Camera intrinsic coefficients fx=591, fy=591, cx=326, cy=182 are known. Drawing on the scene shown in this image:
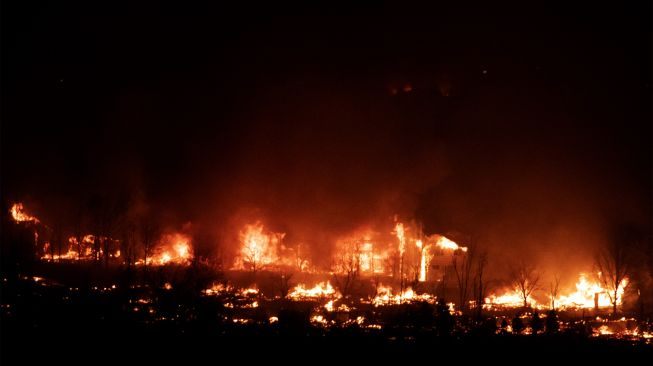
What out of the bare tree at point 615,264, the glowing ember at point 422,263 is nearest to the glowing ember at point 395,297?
the glowing ember at point 422,263

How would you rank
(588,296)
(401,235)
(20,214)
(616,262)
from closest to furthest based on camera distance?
(616,262), (588,296), (401,235), (20,214)

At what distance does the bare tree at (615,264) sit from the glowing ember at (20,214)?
48354mm

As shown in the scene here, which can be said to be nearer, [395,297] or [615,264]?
[395,297]

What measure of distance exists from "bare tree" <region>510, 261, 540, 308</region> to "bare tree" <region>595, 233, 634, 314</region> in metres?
4.15

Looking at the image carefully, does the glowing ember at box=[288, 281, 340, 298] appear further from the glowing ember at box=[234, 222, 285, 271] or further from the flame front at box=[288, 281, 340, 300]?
the glowing ember at box=[234, 222, 285, 271]

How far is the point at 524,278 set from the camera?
41.3 m

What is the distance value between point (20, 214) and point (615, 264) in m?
50.9

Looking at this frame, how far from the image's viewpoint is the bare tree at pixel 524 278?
131 ft

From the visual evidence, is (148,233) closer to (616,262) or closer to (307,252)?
(307,252)

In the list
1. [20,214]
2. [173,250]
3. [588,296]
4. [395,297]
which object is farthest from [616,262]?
[20,214]

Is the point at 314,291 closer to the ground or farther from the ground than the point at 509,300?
farther from the ground

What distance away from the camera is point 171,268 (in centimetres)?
4575

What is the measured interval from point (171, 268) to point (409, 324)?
917 inches

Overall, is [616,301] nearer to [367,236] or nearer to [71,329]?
[367,236]
